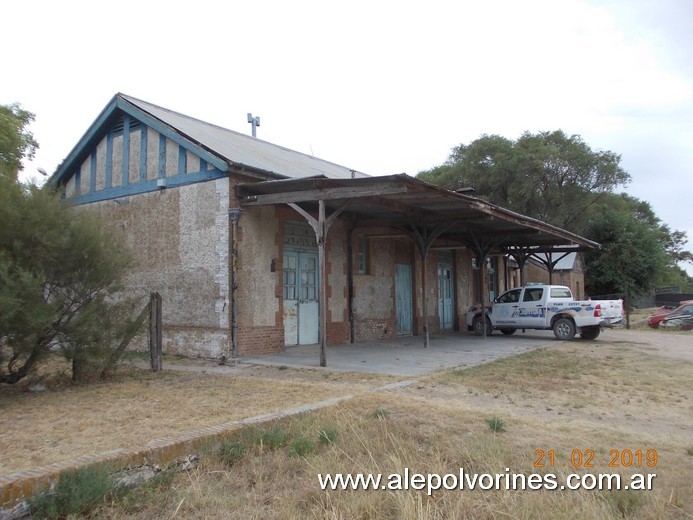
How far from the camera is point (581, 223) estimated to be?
127ft

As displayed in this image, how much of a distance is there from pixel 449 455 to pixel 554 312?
1327 cm

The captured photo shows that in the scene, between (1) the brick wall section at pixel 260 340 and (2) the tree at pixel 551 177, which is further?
(2) the tree at pixel 551 177

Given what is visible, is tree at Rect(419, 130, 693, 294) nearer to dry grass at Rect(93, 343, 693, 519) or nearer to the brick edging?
dry grass at Rect(93, 343, 693, 519)

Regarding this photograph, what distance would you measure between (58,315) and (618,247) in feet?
125

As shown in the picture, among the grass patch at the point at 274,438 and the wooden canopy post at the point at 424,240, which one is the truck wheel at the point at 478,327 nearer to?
the wooden canopy post at the point at 424,240

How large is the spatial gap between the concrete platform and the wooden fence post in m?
1.87

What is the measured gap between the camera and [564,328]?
1667 cm

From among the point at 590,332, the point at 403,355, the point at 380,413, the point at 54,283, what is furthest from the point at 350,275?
the point at 380,413

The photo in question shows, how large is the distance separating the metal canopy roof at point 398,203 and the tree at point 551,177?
1912 cm

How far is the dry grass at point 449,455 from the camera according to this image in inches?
149

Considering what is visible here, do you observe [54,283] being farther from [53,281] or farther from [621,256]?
[621,256]

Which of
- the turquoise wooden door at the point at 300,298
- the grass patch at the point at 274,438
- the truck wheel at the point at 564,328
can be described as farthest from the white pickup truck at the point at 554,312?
the grass patch at the point at 274,438

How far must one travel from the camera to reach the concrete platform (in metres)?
10.5

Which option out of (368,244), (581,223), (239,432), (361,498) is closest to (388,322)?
(368,244)
